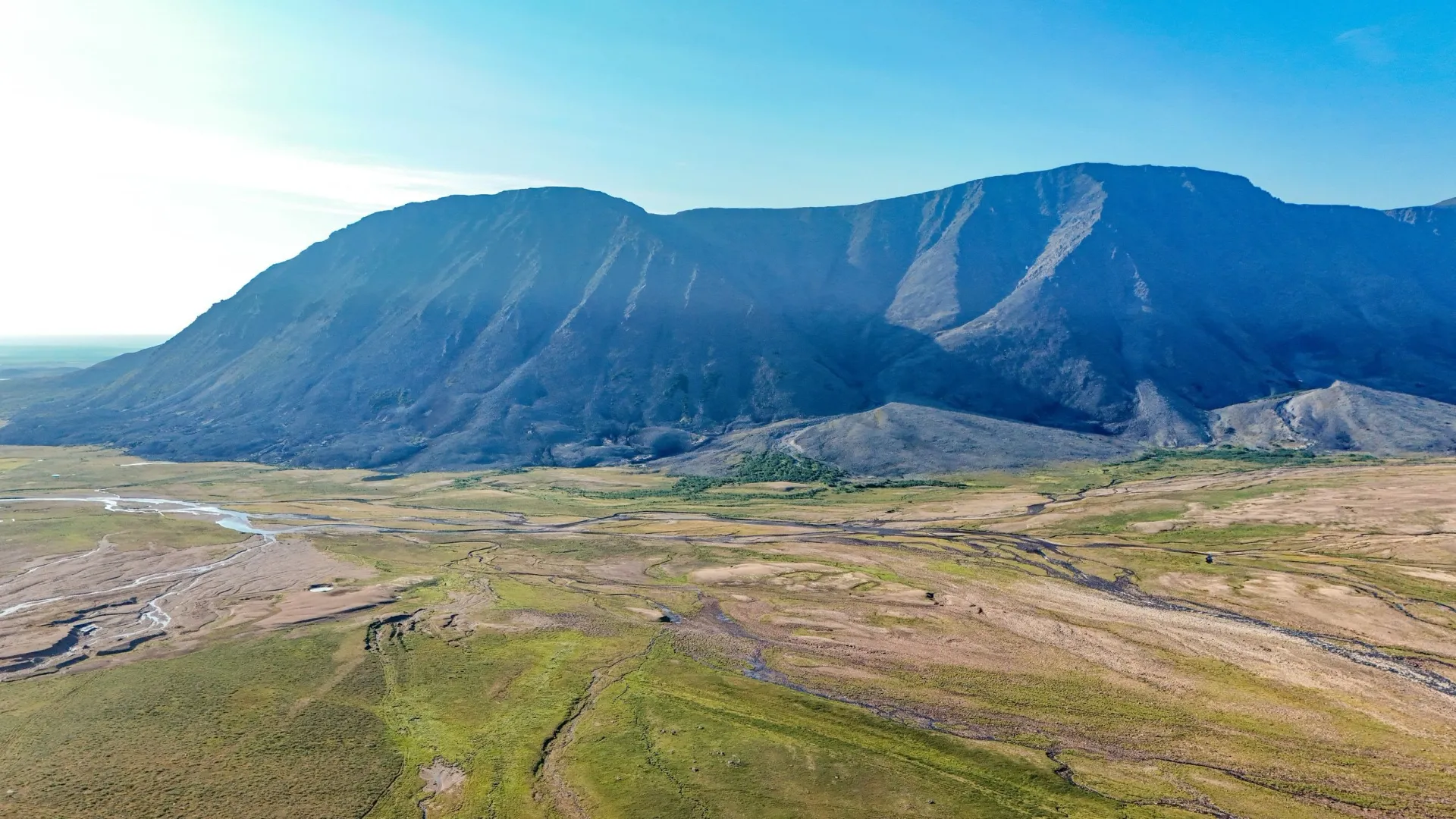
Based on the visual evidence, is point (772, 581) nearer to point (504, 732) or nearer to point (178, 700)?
point (504, 732)

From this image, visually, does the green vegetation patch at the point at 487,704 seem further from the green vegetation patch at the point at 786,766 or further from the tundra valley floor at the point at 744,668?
the green vegetation patch at the point at 786,766

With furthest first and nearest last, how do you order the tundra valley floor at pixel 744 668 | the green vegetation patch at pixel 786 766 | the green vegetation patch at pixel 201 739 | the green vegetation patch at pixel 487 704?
the green vegetation patch at pixel 487 704 < the tundra valley floor at pixel 744 668 < the green vegetation patch at pixel 201 739 < the green vegetation patch at pixel 786 766

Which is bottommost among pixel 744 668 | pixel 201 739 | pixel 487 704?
pixel 744 668

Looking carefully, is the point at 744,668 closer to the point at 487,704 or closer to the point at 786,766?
the point at 786,766

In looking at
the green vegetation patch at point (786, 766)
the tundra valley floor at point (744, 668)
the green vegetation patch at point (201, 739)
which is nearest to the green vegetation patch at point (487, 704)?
the tundra valley floor at point (744, 668)

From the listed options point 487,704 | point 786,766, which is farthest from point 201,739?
point 786,766

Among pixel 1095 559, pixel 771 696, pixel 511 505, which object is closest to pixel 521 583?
pixel 771 696

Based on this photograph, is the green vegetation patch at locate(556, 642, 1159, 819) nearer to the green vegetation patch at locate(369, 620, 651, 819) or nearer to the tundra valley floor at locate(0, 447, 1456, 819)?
the tundra valley floor at locate(0, 447, 1456, 819)

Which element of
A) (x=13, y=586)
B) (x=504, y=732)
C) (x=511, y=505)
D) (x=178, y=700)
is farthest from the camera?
(x=511, y=505)
